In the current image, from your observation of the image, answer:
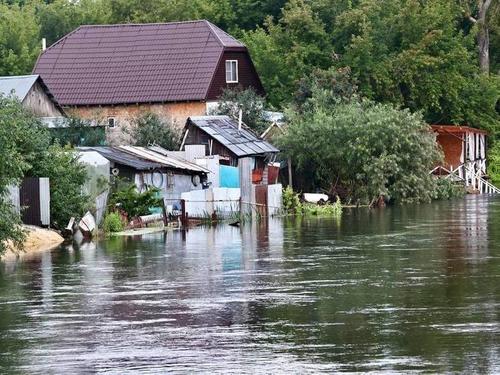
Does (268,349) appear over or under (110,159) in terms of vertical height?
under

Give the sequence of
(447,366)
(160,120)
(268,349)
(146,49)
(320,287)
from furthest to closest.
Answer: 1. (146,49)
2. (160,120)
3. (320,287)
4. (268,349)
5. (447,366)

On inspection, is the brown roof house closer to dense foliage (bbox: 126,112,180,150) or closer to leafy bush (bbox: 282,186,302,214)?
dense foliage (bbox: 126,112,180,150)

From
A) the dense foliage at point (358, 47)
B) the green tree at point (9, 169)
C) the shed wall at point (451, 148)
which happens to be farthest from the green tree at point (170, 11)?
the green tree at point (9, 169)

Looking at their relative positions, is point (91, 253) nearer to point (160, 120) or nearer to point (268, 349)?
point (268, 349)

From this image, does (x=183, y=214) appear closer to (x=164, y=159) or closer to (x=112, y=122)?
(x=164, y=159)

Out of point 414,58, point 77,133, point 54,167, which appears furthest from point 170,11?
point 54,167

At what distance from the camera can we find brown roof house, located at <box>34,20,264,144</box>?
64000 millimetres

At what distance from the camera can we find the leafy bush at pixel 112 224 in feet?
138

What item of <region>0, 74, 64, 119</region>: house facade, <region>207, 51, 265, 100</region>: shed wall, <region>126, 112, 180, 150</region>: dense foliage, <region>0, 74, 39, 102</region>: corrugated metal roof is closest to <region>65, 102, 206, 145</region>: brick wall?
<region>207, 51, 265, 100</region>: shed wall

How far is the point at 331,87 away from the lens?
6806 centimetres

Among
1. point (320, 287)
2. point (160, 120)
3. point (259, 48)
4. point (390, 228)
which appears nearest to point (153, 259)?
point (320, 287)

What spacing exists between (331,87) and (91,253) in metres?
34.6

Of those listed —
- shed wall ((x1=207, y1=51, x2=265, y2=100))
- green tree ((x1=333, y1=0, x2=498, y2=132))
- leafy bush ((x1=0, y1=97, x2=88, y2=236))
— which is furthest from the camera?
green tree ((x1=333, y1=0, x2=498, y2=132))

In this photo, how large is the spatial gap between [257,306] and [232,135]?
111ft
